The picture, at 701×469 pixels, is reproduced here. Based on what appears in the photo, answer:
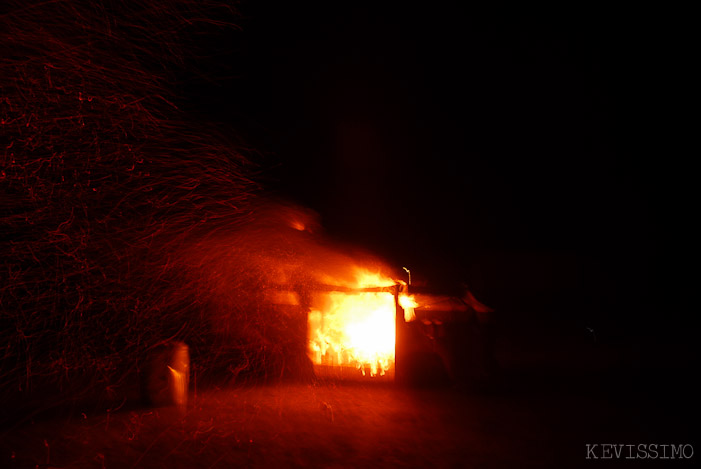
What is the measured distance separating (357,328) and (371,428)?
10.2 ft

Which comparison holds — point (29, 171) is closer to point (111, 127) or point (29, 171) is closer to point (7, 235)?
point (111, 127)

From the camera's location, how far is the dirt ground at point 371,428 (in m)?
5.79

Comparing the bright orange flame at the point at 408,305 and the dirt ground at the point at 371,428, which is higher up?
the bright orange flame at the point at 408,305

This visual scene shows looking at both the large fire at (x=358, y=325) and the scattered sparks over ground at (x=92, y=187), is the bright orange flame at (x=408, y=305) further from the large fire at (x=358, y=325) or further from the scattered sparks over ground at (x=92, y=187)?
the scattered sparks over ground at (x=92, y=187)

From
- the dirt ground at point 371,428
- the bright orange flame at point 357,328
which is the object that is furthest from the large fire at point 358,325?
the dirt ground at point 371,428

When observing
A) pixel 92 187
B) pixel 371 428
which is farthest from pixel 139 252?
pixel 371 428

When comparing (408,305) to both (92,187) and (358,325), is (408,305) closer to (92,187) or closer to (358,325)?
(358,325)

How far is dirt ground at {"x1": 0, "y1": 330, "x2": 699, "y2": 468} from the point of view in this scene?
19.0 feet

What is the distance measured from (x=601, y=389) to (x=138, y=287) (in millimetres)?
9168

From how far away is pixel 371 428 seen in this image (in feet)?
22.9

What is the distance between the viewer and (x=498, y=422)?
7.33 meters

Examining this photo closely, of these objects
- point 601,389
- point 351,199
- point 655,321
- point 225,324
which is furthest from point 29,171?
point 655,321

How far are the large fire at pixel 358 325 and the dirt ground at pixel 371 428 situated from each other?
1.72ft

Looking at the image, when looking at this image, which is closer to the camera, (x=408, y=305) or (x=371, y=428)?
(x=371, y=428)
